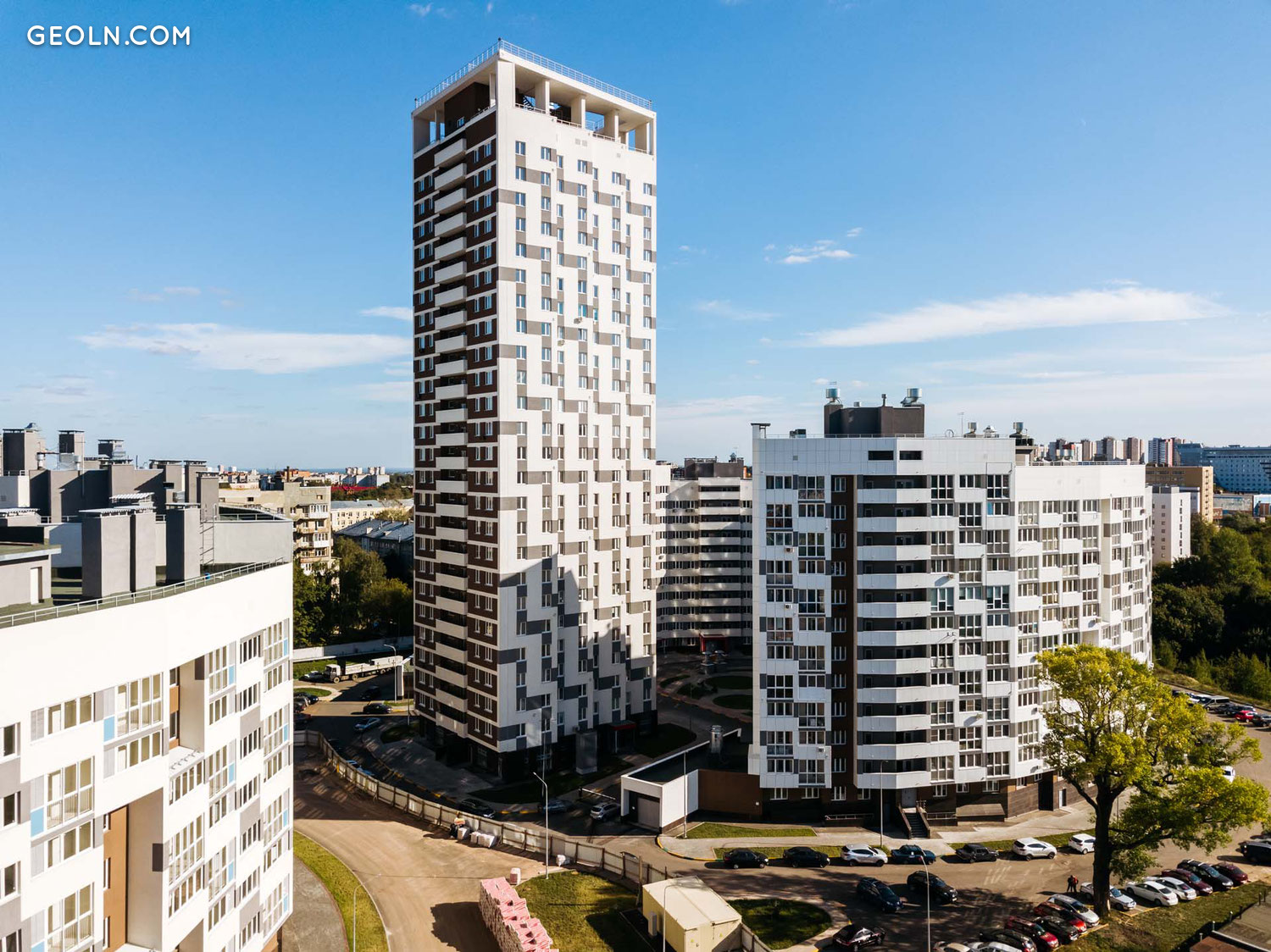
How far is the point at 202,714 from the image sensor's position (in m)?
35.2

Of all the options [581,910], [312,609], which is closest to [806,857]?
[581,910]

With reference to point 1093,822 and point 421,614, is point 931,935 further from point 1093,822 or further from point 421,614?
point 421,614

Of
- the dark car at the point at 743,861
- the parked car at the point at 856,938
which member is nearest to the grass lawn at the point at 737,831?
the dark car at the point at 743,861

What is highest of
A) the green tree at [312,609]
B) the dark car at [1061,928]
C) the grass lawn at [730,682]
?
the green tree at [312,609]

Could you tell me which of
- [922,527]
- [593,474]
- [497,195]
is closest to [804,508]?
[922,527]

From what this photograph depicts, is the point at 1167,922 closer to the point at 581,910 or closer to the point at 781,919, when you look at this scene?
the point at 781,919

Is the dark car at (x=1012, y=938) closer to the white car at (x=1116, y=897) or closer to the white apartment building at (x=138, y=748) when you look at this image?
the white car at (x=1116, y=897)

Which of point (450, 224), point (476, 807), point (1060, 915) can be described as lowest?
point (476, 807)

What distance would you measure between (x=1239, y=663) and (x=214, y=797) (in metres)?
131

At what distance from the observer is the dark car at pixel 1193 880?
56.5 m

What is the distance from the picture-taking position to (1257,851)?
61.6m

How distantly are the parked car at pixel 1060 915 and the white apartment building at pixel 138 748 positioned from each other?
4611cm

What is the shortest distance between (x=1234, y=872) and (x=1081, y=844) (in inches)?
376

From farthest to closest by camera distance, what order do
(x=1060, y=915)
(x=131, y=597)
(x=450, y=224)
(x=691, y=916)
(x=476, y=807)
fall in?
1. (x=450, y=224)
2. (x=476, y=807)
3. (x=1060, y=915)
4. (x=691, y=916)
5. (x=131, y=597)
